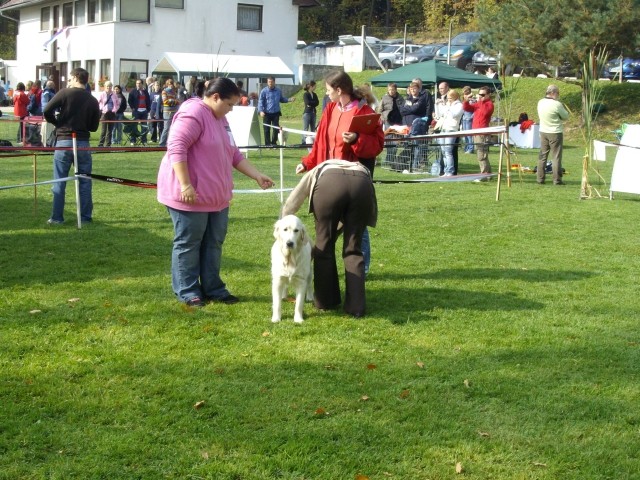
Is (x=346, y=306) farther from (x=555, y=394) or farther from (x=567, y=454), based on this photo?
(x=567, y=454)

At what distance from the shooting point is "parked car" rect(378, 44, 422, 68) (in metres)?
50.3

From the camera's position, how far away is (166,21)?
147 ft

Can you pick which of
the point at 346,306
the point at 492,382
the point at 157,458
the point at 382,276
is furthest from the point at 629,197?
the point at 157,458

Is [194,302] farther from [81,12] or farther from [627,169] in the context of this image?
[81,12]

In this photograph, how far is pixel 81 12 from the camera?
4822cm

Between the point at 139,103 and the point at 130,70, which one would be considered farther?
the point at 130,70

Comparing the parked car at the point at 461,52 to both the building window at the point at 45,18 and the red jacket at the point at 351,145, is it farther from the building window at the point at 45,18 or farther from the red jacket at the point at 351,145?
the red jacket at the point at 351,145

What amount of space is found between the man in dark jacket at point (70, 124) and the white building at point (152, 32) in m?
32.5

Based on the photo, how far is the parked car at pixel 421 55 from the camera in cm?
4841

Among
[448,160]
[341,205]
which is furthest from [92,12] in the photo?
[341,205]

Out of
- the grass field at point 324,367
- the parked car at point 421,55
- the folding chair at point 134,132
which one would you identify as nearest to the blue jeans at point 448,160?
the grass field at point 324,367

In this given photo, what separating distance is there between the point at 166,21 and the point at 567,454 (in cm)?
4323

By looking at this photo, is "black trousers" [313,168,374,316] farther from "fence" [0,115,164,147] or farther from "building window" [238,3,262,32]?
"building window" [238,3,262,32]

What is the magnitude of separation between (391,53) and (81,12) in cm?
1777
